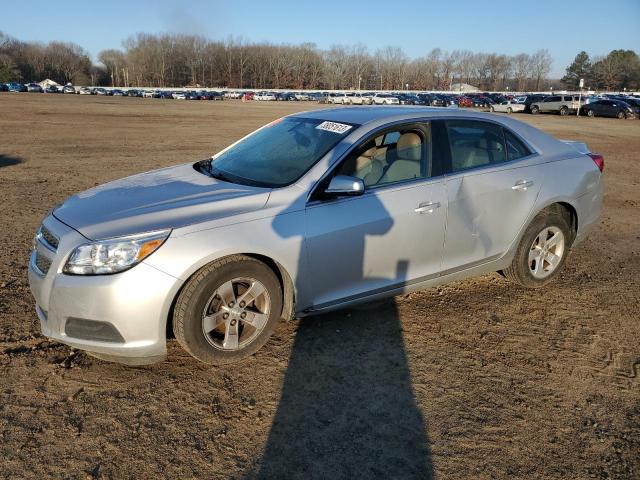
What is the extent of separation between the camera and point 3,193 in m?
8.66

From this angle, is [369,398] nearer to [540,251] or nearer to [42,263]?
[42,263]

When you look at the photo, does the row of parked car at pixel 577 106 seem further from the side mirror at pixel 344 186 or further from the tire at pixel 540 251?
the side mirror at pixel 344 186

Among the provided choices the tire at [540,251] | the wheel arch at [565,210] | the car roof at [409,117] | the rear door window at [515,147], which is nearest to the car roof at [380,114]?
the car roof at [409,117]

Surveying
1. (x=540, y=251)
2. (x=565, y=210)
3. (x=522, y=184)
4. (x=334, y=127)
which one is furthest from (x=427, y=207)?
(x=565, y=210)

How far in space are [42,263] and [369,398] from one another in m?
2.23

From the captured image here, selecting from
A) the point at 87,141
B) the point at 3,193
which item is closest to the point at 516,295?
the point at 3,193

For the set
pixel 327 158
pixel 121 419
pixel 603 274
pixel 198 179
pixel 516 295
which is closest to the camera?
pixel 121 419

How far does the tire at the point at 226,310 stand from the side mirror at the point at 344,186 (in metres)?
0.70

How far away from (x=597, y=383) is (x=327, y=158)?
2339mm

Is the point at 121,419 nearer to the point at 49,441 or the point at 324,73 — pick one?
the point at 49,441

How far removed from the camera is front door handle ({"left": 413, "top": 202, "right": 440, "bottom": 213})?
13.2ft

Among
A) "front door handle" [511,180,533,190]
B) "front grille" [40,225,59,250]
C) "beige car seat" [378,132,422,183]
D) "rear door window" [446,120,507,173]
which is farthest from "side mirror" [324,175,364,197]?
"front grille" [40,225,59,250]

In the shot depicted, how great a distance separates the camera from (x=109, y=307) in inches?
122

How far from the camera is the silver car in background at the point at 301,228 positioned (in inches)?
126
